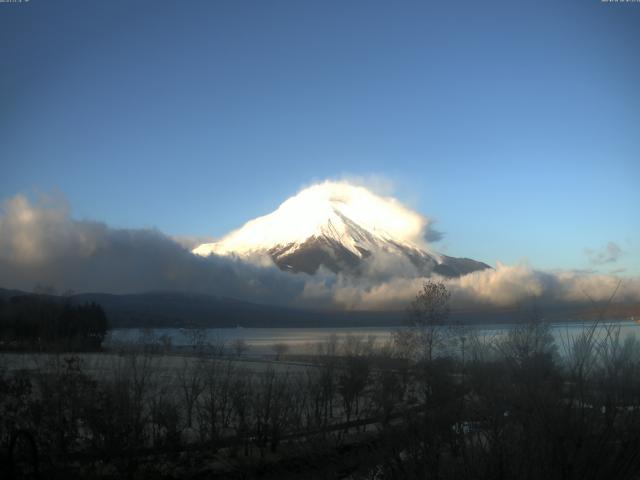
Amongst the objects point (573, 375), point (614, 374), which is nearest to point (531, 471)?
point (573, 375)

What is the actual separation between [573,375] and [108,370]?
2846 centimetres

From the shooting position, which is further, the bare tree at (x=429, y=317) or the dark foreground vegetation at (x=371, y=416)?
the bare tree at (x=429, y=317)

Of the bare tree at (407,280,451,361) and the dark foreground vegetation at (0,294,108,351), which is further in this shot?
the bare tree at (407,280,451,361)

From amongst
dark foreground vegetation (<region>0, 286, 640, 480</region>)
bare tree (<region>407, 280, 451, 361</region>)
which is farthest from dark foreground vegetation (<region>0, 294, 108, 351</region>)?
bare tree (<region>407, 280, 451, 361</region>)

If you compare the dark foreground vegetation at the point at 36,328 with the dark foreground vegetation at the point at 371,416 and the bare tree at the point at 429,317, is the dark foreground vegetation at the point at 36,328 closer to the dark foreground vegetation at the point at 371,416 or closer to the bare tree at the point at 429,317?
the dark foreground vegetation at the point at 371,416

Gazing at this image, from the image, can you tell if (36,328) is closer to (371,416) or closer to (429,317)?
(371,416)

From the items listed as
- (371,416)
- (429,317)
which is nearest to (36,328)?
(371,416)

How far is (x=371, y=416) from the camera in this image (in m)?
37.4

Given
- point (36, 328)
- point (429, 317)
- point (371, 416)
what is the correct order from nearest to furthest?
point (371, 416)
point (36, 328)
point (429, 317)

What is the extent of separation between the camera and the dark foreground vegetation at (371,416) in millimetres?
7855

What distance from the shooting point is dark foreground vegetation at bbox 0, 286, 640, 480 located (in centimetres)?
786

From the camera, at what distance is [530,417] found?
27.7 ft

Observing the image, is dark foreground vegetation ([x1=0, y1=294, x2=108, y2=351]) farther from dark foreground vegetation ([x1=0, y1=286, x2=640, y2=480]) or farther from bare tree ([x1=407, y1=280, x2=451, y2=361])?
bare tree ([x1=407, y1=280, x2=451, y2=361])

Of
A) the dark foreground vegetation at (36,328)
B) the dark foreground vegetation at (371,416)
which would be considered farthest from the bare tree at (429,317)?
the dark foreground vegetation at (36,328)
